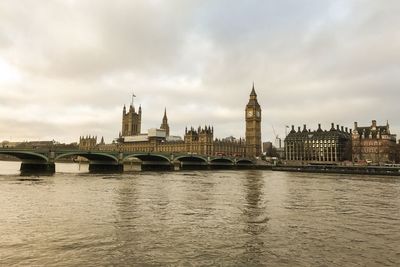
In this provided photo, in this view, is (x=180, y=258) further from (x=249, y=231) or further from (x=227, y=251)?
(x=249, y=231)

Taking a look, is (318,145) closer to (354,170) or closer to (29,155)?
(354,170)

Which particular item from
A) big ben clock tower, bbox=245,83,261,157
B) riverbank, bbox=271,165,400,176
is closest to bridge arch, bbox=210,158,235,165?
riverbank, bbox=271,165,400,176

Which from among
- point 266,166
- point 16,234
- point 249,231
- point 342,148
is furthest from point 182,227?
point 342,148

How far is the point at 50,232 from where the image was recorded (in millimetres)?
16500

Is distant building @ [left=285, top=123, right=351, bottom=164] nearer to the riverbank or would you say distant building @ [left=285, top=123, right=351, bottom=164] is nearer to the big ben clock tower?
the big ben clock tower

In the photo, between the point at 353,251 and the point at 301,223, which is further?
the point at 301,223

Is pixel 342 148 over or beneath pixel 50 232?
over

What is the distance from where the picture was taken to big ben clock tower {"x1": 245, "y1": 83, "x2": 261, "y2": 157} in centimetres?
18875

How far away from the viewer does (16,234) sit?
15977mm

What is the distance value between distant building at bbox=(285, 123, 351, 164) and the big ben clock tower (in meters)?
21.9

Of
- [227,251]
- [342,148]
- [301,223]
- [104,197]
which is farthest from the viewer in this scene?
[342,148]

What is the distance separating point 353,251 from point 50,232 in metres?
12.8

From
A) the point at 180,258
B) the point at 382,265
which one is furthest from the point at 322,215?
the point at 180,258

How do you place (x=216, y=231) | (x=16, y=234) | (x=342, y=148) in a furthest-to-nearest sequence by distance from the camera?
(x=342, y=148), (x=216, y=231), (x=16, y=234)
